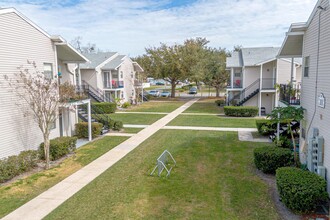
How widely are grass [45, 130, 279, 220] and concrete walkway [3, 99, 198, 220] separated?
1.07 feet

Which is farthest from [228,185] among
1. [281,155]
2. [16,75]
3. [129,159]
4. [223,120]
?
[223,120]

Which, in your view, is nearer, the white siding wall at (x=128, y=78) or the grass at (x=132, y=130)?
the grass at (x=132, y=130)

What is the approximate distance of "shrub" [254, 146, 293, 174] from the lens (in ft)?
33.9

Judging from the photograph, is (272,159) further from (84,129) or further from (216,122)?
(216,122)

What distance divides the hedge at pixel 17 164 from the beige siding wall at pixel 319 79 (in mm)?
11506

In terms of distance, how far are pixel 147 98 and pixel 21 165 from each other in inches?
1437

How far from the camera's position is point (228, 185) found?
966cm

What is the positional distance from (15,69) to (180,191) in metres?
9.20

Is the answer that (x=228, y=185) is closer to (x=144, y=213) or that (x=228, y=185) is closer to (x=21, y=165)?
(x=144, y=213)

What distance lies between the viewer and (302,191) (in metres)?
7.17

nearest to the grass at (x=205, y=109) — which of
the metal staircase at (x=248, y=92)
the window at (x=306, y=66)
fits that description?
the metal staircase at (x=248, y=92)

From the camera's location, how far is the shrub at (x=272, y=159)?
1032 cm

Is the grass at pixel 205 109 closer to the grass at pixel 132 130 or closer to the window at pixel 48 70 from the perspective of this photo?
the grass at pixel 132 130

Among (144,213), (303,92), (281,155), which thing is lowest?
(144,213)
